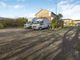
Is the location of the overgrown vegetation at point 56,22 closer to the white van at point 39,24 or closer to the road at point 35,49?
the white van at point 39,24

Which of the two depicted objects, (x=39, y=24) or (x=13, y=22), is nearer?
(x=39, y=24)

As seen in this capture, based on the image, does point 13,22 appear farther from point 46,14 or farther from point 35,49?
point 35,49

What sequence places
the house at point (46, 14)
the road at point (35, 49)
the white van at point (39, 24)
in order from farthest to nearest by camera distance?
the house at point (46, 14), the white van at point (39, 24), the road at point (35, 49)

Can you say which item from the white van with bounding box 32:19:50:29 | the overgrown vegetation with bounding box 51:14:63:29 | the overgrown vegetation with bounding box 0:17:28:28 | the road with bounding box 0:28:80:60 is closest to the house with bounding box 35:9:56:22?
the overgrown vegetation with bounding box 0:17:28:28

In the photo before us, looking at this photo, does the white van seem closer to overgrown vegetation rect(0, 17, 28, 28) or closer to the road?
overgrown vegetation rect(0, 17, 28, 28)

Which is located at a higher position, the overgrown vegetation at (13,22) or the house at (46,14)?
the house at (46,14)

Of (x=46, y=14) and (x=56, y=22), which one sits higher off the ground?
(x=46, y=14)

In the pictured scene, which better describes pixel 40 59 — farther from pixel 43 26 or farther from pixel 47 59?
pixel 43 26

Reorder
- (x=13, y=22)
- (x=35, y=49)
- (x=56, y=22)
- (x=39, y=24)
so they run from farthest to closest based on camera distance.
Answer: (x=13, y=22)
(x=56, y=22)
(x=39, y=24)
(x=35, y=49)

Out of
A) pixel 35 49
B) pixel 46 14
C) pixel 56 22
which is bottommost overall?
pixel 56 22

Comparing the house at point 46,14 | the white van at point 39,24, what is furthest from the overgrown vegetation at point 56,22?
the house at point 46,14

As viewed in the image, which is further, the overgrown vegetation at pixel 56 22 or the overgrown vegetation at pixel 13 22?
the overgrown vegetation at pixel 13 22

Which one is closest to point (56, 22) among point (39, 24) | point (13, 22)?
point (13, 22)

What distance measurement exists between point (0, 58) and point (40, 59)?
1.69 m
